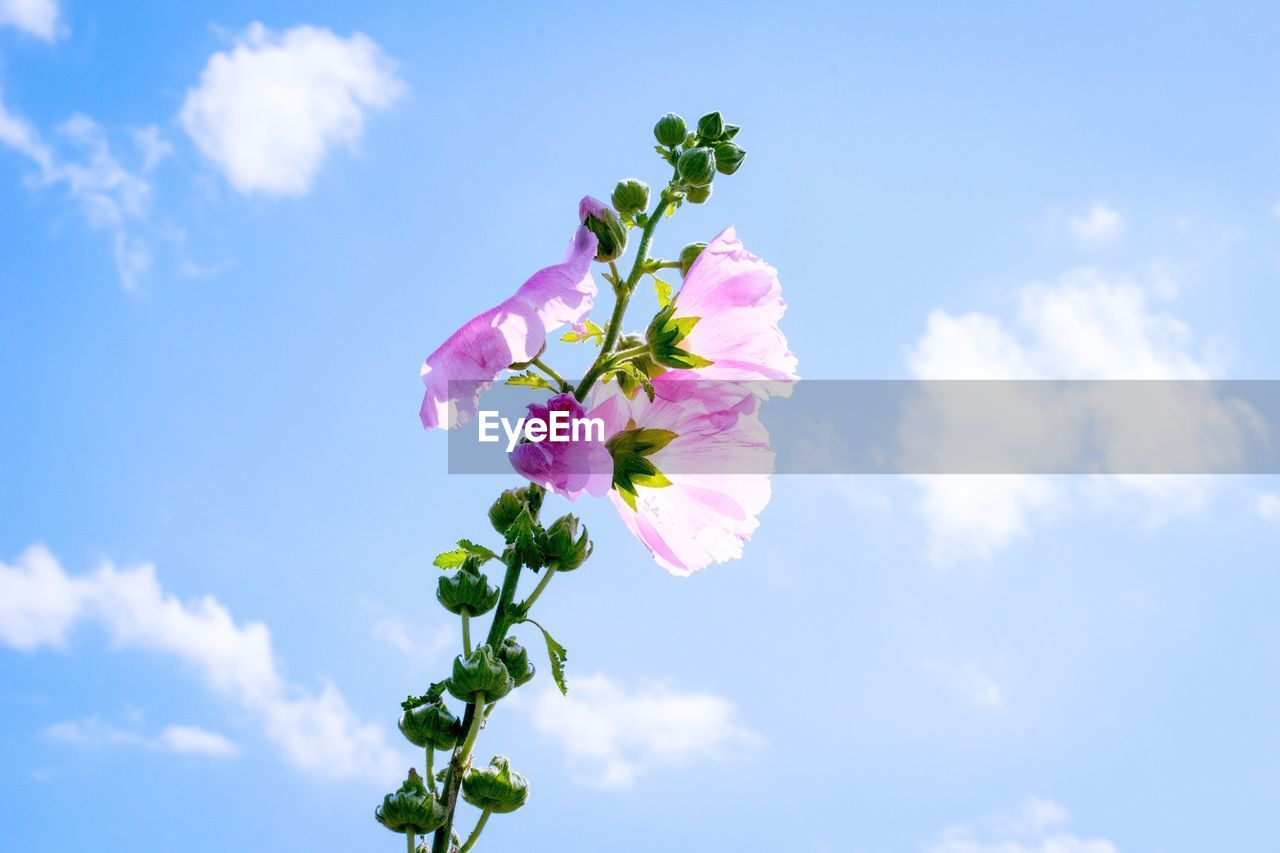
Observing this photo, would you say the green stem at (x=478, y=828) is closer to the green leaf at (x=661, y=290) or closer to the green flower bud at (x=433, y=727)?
the green flower bud at (x=433, y=727)

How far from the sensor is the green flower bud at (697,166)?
1750 millimetres

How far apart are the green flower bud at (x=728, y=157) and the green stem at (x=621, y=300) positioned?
0.42ft

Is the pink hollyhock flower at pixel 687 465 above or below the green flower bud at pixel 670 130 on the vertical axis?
below

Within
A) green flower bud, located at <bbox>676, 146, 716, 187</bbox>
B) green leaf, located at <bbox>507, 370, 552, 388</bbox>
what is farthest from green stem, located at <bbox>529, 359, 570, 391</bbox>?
green flower bud, located at <bbox>676, 146, 716, 187</bbox>

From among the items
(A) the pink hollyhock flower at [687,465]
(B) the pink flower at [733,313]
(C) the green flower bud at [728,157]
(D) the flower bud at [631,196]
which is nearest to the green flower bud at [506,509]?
(A) the pink hollyhock flower at [687,465]

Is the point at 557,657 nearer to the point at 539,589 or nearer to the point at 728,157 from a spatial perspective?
the point at 539,589

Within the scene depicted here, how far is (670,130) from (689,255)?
0.79 ft

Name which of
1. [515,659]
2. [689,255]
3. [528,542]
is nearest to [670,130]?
[689,255]

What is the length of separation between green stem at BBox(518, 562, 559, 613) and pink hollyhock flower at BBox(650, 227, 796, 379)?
0.38 metres

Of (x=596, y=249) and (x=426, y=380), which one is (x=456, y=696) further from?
(x=596, y=249)

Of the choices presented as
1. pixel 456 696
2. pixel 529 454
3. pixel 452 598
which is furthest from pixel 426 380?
pixel 456 696

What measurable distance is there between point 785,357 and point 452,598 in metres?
0.62

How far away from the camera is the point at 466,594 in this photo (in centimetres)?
158

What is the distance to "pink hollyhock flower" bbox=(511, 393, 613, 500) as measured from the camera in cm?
153
